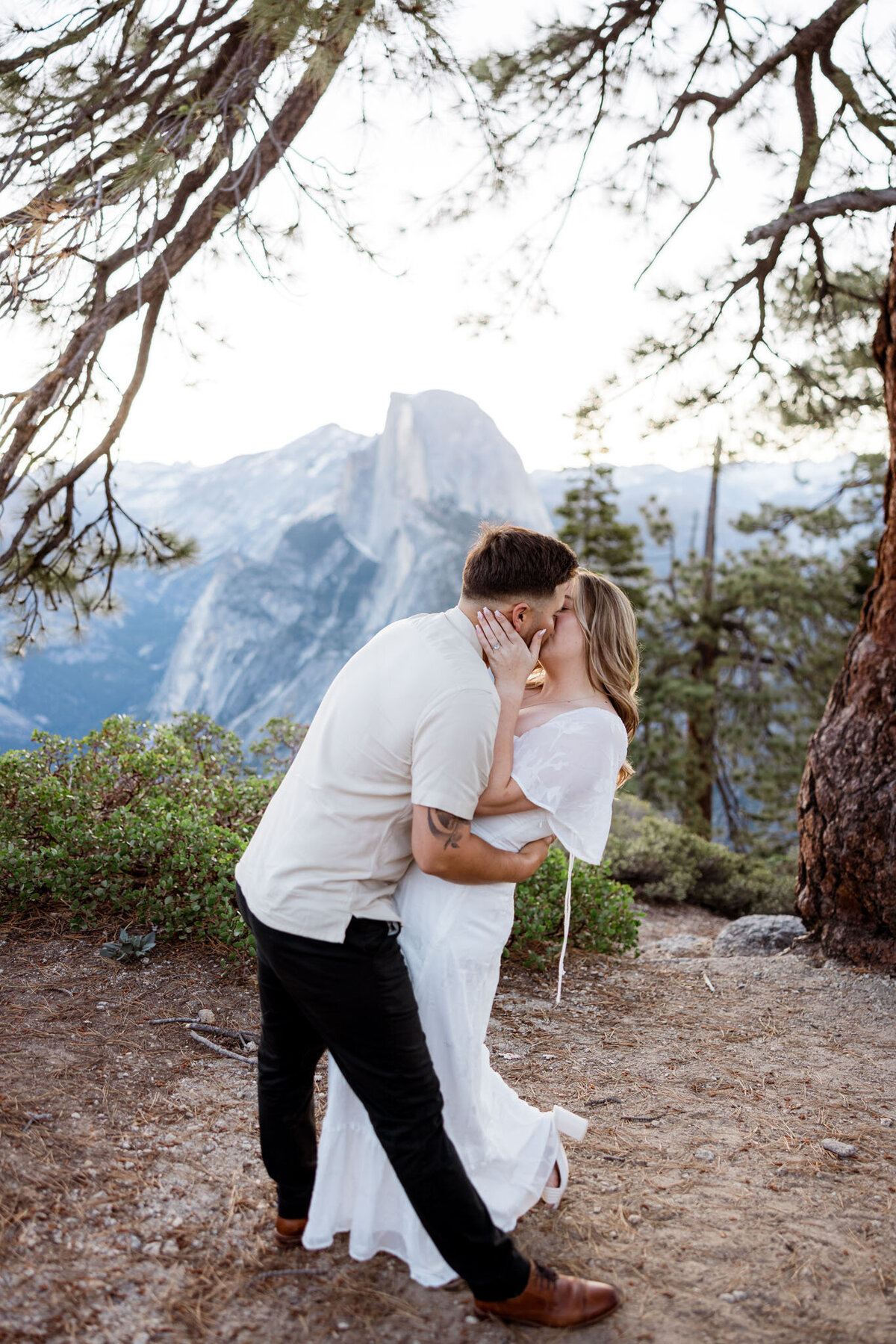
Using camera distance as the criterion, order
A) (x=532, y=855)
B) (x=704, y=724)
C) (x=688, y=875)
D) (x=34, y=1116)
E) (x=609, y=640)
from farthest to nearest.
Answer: (x=704, y=724) < (x=688, y=875) < (x=34, y=1116) < (x=609, y=640) < (x=532, y=855)

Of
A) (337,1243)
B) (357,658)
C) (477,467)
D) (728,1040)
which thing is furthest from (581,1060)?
(477,467)

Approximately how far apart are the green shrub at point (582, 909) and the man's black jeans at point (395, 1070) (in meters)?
2.93

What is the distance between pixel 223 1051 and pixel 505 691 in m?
2.08

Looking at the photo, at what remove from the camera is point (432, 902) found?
220cm

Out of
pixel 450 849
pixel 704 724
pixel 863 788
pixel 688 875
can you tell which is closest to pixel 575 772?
pixel 450 849

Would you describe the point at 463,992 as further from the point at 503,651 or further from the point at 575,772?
the point at 503,651

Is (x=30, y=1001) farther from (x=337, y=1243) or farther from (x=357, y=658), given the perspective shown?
(x=357, y=658)

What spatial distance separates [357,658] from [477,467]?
54636 mm

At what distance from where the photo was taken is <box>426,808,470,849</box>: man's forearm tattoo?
1.91 metres

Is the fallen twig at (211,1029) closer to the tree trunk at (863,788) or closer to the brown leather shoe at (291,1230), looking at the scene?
the brown leather shoe at (291,1230)

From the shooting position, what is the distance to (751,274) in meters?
6.45

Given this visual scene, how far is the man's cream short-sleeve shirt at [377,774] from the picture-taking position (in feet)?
6.19

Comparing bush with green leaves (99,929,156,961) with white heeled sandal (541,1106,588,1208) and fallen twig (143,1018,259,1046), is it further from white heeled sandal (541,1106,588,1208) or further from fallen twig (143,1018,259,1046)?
white heeled sandal (541,1106,588,1208)

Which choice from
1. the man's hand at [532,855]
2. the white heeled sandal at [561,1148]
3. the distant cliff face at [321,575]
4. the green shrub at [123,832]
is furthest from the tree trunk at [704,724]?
the distant cliff face at [321,575]
